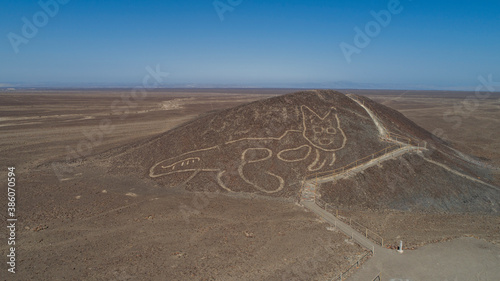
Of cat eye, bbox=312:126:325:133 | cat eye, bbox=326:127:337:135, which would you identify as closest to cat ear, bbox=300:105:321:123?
cat eye, bbox=312:126:325:133

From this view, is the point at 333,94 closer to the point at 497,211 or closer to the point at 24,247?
the point at 497,211

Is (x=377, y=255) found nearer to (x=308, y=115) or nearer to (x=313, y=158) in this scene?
(x=313, y=158)

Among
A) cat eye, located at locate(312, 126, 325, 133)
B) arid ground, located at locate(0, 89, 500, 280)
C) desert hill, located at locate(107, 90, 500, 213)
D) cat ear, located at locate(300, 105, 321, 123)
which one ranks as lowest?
arid ground, located at locate(0, 89, 500, 280)

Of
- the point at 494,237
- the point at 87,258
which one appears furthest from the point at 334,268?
the point at 87,258

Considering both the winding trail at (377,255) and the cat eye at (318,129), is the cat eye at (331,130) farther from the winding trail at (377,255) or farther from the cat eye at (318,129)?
the winding trail at (377,255)

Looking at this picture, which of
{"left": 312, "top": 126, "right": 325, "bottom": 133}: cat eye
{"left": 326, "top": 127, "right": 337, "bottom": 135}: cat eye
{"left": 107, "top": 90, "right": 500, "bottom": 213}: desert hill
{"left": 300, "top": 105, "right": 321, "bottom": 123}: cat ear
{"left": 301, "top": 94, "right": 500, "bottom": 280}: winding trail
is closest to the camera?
{"left": 301, "top": 94, "right": 500, "bottom": 280}: winding trail

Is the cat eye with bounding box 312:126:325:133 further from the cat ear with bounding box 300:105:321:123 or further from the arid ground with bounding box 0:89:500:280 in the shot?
the arid ground with bounding box 0:89:500:280

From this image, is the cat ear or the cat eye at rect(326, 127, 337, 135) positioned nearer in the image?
the cat eye at rect(326, 127, 337, 135)

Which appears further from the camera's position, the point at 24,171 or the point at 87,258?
the point at 24,171
